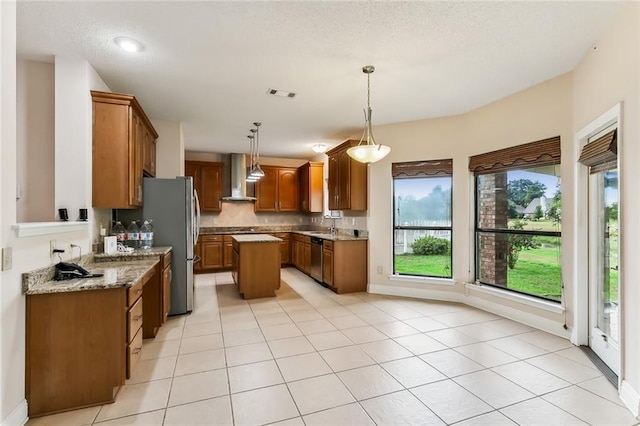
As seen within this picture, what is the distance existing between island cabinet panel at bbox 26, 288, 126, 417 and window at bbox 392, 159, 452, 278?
388 cm

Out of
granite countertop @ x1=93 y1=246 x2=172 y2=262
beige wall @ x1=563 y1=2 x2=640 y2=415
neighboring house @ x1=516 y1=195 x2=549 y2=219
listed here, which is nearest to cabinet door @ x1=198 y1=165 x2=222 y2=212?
granite countertop @ x1=93 y1=246 x2=172 y2=262

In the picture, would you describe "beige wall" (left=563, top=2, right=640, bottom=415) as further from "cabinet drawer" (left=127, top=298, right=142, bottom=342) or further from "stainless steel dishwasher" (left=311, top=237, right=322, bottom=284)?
"stainless steel dishwasher" (left=311, top=237, right=322, bottom=284)

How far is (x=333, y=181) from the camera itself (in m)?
5.81

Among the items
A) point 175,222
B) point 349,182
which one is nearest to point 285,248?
point 349,182

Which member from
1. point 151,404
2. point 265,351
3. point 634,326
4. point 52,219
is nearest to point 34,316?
point 151,404

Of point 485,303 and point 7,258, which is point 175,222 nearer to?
point 7,258

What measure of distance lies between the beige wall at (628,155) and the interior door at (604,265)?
0.43 metres

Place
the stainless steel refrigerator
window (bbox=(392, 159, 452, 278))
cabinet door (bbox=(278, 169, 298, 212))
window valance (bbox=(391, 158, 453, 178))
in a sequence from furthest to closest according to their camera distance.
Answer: cabinet door (bbox=(278, 169, 298, 212))
window (bbox=(392, 159, 452, 278))
window valance (bbox=(391, 158, 453, 178))
the stainless steel refrigerator

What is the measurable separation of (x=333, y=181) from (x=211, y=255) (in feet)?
10.4

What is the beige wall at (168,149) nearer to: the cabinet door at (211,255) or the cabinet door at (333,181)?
the cabinet door at (211,255)

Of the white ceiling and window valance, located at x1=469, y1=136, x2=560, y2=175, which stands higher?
the white ceiling

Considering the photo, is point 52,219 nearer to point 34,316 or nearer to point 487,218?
point 34,316

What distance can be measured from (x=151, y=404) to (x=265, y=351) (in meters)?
1.03

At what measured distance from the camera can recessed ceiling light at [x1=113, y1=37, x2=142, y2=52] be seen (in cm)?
256
